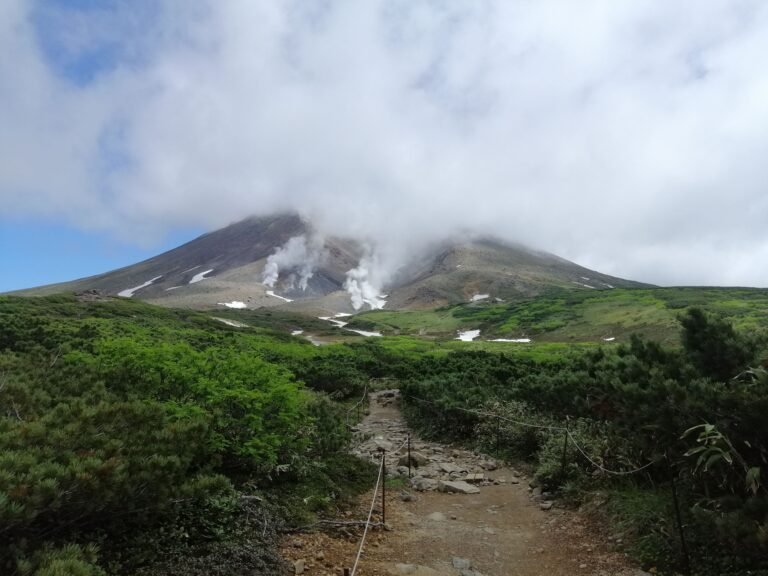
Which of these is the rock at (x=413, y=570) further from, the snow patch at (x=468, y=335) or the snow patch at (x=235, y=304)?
the snow patch at (x=235, y=304)

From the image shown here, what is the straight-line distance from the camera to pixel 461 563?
6461mm

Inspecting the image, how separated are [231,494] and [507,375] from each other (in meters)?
17.1

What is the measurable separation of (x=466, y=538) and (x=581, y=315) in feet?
297

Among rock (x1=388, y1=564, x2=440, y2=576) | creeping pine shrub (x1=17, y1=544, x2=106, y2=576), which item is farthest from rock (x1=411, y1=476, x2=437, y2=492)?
creeping pine shrub (x1=17, y1=544, x2=106, y2=576)

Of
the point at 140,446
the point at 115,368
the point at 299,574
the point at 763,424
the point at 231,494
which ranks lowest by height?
the point at 299,574

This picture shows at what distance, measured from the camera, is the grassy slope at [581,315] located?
73.6 m

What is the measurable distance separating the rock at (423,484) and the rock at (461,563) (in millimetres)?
3185

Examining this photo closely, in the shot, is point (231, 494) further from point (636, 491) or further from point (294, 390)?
point (636, 491)

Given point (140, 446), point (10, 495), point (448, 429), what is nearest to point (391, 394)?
point (448, 429)

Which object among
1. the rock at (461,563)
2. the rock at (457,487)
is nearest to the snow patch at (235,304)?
the rock at (457,487)

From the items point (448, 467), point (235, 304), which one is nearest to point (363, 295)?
point (235, 304)

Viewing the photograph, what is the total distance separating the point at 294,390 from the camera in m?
8.15

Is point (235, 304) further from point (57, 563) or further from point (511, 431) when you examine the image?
point (57, 563)

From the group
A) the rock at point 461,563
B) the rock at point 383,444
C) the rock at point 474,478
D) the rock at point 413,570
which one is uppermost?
the rock at point 413,570
